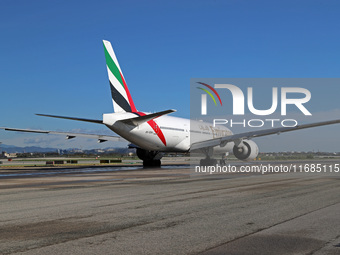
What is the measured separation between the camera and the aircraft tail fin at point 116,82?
3231 centimetres

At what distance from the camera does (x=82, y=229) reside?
792 cm

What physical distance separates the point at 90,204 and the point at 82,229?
12.4 feet

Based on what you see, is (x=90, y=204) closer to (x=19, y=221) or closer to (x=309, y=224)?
(x=19, y=221)

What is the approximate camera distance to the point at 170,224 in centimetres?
848

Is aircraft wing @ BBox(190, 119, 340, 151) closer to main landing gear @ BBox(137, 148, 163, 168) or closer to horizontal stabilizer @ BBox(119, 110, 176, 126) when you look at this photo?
main landing gear @ BBox(137, 148, 163, 168)

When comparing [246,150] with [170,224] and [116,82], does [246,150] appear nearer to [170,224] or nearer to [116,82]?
[116,82]

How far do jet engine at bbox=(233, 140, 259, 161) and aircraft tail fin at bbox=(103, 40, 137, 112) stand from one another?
11.9 m

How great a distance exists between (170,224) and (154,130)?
25.7 metres

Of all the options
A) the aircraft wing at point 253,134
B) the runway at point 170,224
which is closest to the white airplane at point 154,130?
the aircraft wing at point 253,134

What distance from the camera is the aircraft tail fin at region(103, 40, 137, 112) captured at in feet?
106

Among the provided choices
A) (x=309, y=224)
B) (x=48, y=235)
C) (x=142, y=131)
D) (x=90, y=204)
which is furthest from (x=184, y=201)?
(x=142, y=131)

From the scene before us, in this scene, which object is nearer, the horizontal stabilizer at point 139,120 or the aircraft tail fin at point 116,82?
the horizontal stabilizer at point 139,120

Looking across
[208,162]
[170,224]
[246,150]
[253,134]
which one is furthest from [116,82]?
[170,224]

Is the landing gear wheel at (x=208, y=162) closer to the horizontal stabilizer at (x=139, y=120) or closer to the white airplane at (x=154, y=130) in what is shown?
the white airplane at (x=154, y=130)
